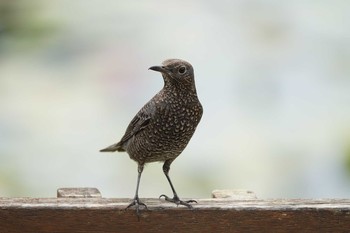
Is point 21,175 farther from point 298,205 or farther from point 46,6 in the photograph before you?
point 298,205

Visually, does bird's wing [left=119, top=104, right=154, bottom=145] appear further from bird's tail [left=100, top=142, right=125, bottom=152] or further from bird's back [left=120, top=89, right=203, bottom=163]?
bird's tail [left=100, top=142, right=125, bottom=152]

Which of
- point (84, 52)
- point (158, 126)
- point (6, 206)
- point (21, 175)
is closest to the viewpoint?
point (6, 206)

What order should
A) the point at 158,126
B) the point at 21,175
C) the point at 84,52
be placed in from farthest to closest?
the point at 84,52, the point at 21,175, the point at 158,126

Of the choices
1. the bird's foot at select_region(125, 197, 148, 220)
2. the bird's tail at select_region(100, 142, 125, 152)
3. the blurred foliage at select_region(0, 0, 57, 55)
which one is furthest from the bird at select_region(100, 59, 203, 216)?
the blurred foliage at select_region(0, 0, 57, 55)

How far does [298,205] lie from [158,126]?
2.69ft

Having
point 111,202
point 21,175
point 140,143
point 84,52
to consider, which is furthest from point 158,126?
point 84,52

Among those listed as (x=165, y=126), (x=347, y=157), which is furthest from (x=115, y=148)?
(x=347, y=157)

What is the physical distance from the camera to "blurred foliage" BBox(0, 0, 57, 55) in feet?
21.3

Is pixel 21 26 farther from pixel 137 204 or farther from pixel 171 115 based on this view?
pixel 137 204

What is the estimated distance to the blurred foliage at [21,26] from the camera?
649 centimetres

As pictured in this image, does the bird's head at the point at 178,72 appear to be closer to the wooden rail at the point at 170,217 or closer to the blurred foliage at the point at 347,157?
the wooden rail at the point at 170,217

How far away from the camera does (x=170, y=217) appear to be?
4.29 metres

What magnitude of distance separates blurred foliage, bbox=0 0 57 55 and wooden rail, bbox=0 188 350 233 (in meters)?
2.27

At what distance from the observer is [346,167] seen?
605cm
